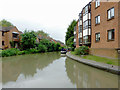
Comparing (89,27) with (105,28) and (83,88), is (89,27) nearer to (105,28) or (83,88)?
(105,28)

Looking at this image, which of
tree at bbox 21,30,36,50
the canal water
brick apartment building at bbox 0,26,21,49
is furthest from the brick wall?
brick apartment building at bbox 0,26,21,49

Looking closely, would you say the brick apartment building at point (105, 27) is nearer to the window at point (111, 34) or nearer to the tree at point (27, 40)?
the window at point (111, 34)

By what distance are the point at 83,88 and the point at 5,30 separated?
28823 mm

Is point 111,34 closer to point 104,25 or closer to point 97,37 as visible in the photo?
point 104,25

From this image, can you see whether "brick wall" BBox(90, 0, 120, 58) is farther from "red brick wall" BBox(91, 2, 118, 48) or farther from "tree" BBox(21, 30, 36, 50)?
"tree" BBox(21, 30, 36, 50)

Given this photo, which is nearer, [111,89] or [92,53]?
[111,89]

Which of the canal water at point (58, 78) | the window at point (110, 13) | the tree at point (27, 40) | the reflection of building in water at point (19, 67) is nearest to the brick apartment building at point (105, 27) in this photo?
the window at point (110, 13)

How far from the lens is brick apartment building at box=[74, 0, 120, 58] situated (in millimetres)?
10758

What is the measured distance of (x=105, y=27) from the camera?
12.5 metres

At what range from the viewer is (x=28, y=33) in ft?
90.7

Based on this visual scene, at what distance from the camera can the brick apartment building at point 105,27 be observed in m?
10.8

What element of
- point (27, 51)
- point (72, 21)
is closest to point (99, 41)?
point (27, 51)

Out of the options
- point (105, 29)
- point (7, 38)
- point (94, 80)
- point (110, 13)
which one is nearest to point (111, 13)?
point (110, 13)

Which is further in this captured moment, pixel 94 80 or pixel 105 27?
pixel 105 27
